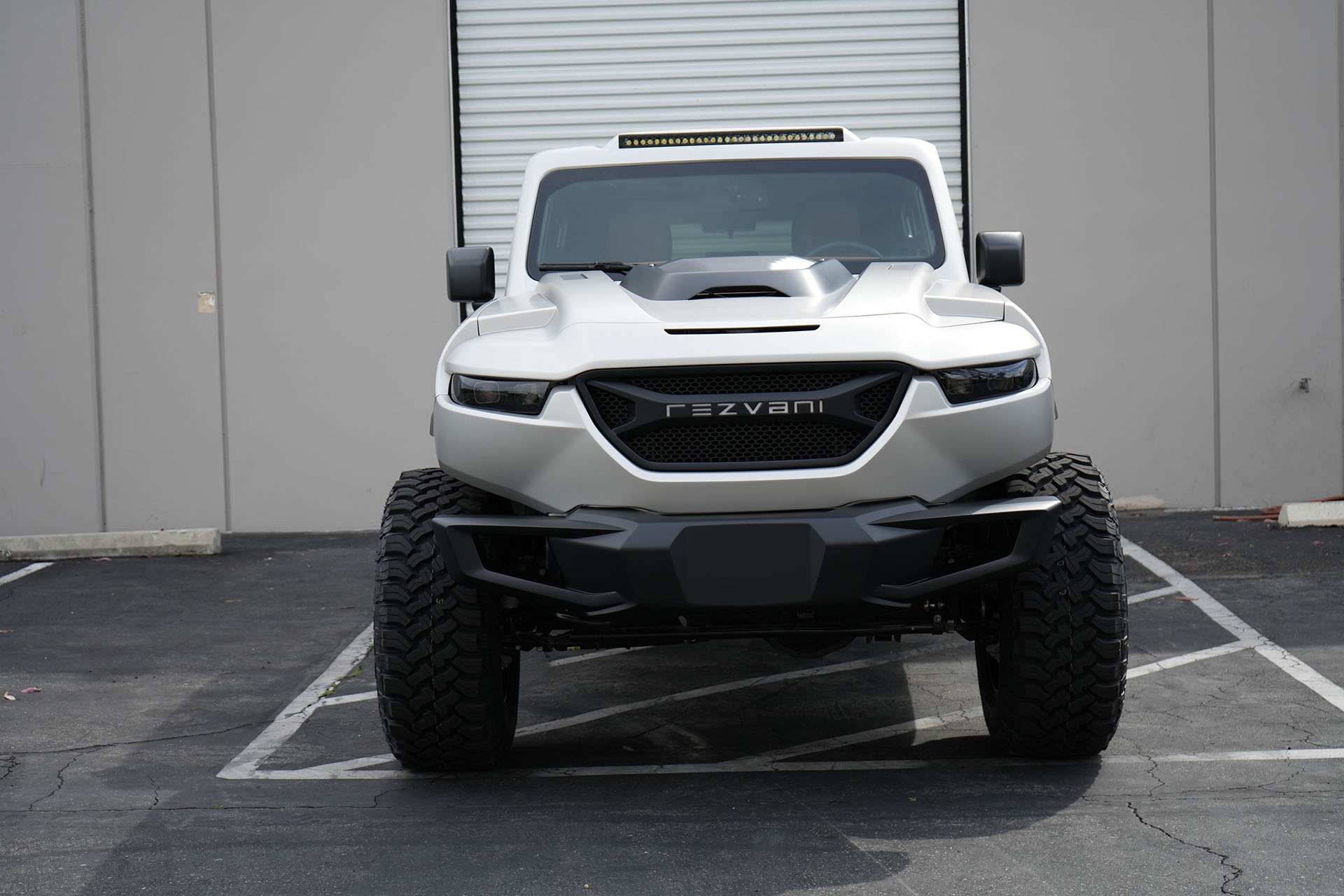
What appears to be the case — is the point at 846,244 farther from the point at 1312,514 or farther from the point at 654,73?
the point at 654,73

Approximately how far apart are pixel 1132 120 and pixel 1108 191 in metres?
0.61

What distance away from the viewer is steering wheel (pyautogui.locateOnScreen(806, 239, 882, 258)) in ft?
17.3

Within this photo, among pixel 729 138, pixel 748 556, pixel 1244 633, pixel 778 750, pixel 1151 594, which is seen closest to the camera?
pixel 748 556

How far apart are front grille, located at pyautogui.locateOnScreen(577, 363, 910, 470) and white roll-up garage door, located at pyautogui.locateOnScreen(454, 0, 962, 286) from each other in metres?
7.94

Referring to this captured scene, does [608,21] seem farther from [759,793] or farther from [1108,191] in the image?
[759,793]

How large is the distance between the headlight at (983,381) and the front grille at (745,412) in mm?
132

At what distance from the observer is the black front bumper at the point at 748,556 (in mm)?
Answer: 3674

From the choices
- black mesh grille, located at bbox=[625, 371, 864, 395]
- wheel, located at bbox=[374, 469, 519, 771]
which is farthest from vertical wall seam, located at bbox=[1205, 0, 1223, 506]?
wheel, located at bbox=[374, 469, 519, 771]

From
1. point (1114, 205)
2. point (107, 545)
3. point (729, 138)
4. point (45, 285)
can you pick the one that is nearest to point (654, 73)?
point (1114, 205)

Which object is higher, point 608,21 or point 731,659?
point 608,21

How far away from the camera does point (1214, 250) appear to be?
11.2 m

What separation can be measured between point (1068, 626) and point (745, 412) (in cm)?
121

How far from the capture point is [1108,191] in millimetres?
11250

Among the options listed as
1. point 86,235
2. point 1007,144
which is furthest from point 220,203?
point 1007,144
